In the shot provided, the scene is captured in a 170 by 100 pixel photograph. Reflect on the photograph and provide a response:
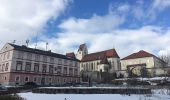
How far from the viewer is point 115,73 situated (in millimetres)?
88750

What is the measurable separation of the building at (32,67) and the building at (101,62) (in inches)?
603

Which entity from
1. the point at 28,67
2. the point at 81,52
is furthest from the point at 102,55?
the point at 28,67

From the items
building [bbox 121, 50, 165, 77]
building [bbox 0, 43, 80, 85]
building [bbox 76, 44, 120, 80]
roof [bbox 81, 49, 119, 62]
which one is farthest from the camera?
roof [bbox 81, 49, 119, 62]

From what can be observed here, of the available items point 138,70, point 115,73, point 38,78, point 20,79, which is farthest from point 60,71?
point 138,70

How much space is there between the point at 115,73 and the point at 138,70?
9.95 m

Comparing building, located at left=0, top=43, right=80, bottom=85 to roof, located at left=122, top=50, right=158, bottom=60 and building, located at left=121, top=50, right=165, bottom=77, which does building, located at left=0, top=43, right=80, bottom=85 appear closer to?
building, located at left=121, top=50, right=165, bottom=77

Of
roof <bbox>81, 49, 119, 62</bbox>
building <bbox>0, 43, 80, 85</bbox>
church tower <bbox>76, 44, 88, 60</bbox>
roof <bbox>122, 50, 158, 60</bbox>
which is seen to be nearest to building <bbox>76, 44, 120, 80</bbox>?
roof <bbox>81, 49, 119, 62</bbox>

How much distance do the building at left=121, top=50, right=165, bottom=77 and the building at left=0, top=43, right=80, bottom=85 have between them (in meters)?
25.7

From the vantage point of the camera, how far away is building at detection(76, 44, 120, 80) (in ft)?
306

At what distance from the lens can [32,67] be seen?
2608 inches

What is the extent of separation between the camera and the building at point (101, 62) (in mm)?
93250

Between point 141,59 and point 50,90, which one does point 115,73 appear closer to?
point 141,59

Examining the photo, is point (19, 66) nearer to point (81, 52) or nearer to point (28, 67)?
point (28, 67)

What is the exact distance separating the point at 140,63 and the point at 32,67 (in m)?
48.1
